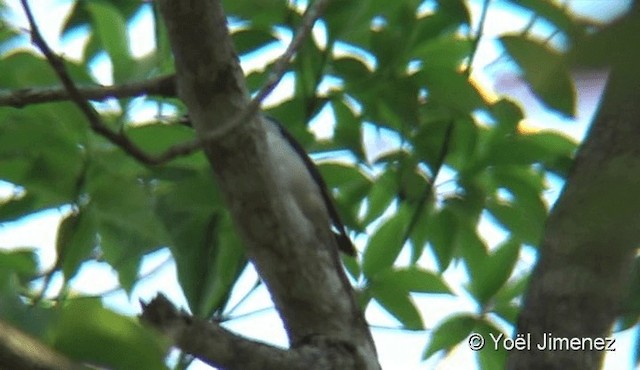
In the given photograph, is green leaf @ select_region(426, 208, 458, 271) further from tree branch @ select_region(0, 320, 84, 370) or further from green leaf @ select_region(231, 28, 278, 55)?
tree branch @ select_region(0, 320, 84, 370)

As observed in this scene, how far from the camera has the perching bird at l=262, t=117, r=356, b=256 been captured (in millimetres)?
1614

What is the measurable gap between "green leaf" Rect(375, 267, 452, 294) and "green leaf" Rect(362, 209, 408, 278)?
0.9 inches

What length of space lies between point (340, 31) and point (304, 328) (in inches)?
21.1

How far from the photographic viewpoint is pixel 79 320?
1.54ft

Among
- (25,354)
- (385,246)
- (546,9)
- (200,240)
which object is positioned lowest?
(385,246)

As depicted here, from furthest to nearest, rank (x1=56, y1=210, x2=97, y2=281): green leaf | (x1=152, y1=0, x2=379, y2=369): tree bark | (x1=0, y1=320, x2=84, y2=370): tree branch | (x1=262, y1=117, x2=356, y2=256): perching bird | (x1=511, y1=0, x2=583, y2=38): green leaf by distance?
(x1=262, y1=117, x2=356, y2=256): perching bird, (x1=56, y1=210, x2=97, y2=281): green leaf, (x1=152, y1=0, x2=379, y2=369): tree bark, (x1=511, y1=0, x2=583, y2=38): green leaf, (x1=0, y1=320, x2=84, y2=370): tree branch

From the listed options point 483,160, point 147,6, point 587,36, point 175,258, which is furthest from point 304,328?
point 587,36

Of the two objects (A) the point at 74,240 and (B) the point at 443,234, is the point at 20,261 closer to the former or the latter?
(A) the point at 74,240

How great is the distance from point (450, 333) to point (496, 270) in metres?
0.16

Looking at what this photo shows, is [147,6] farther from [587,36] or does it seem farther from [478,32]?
[587,36]

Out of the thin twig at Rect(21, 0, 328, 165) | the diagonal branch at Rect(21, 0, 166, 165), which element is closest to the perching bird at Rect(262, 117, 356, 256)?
the thin twig at Rect(21, 0, 328, 165)

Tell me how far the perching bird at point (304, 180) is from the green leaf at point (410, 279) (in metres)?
0.11

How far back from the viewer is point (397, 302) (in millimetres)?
1776

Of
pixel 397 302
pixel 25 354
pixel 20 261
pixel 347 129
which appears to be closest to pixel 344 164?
pixel 347 129
